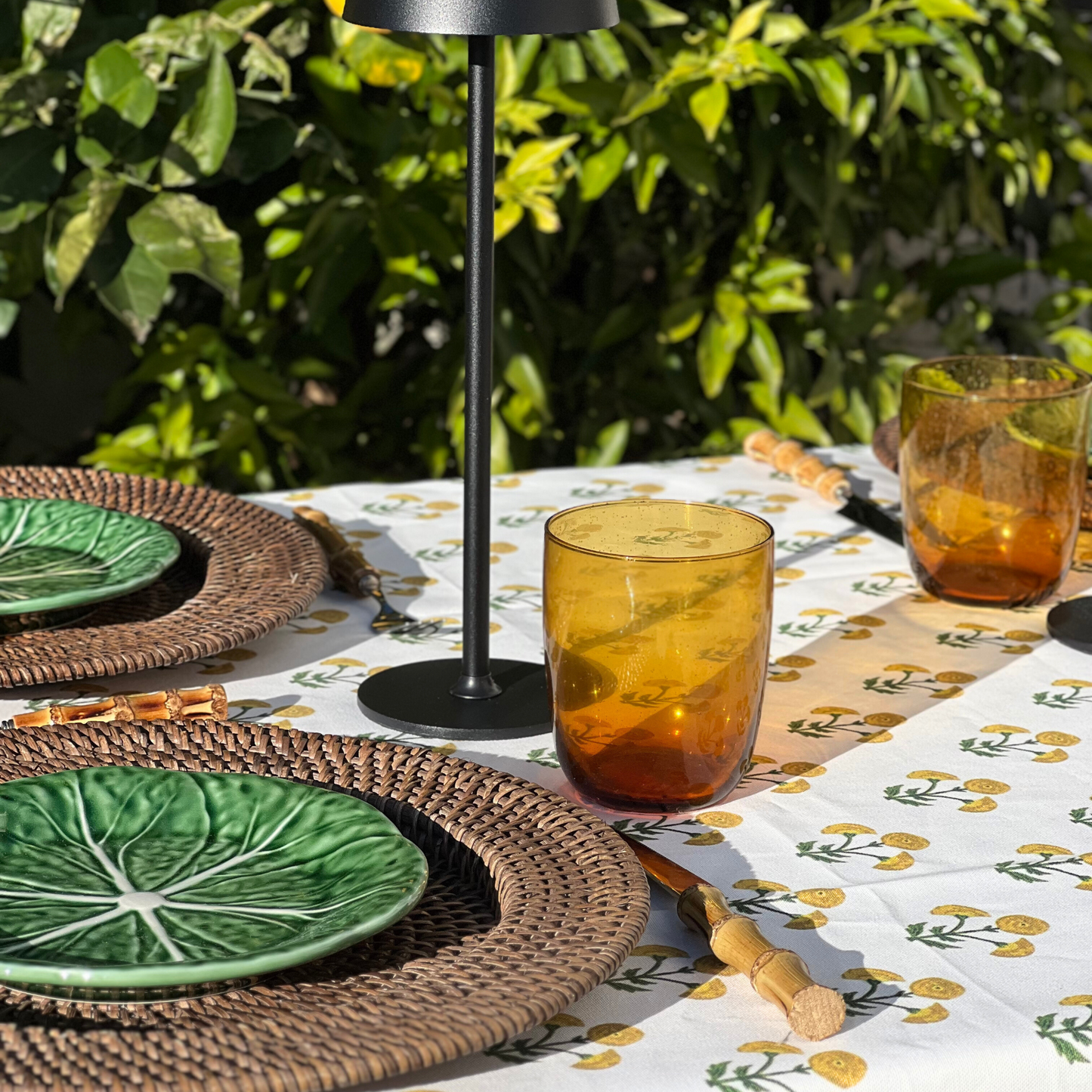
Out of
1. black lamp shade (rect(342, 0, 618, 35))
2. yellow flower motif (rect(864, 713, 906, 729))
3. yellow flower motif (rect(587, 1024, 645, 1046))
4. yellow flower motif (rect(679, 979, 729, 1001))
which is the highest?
black lamp shade (rect(342, 0, 618, 35))

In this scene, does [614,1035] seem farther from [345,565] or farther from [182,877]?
[345,565]

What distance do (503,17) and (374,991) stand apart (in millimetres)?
446

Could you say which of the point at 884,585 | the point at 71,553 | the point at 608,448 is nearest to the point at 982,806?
the point at 884,585

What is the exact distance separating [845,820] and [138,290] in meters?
1.04

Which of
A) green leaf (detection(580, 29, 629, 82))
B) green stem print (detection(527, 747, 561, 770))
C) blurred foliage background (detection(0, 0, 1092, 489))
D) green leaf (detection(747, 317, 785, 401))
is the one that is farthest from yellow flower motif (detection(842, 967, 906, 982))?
green leaf (detection(747, 317, 785, 401))

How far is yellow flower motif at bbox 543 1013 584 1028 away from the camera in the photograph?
49 centimetres

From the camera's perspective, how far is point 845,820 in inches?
25.9

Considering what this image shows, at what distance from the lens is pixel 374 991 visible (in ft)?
1.54

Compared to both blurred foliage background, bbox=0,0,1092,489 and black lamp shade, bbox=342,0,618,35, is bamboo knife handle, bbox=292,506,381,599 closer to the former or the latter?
black lamp shade, bbox=342,0,618,35

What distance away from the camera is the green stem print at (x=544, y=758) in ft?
2.36

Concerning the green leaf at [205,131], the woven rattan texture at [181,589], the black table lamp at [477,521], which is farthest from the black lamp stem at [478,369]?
the green leaf at [205,131]

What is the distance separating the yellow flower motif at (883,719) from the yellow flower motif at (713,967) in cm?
26

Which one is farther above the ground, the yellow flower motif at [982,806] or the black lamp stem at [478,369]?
the black lamp stem at [478,369]

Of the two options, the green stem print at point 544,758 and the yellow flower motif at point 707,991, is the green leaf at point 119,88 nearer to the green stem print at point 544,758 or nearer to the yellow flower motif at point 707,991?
the green stem print at point 544,758
